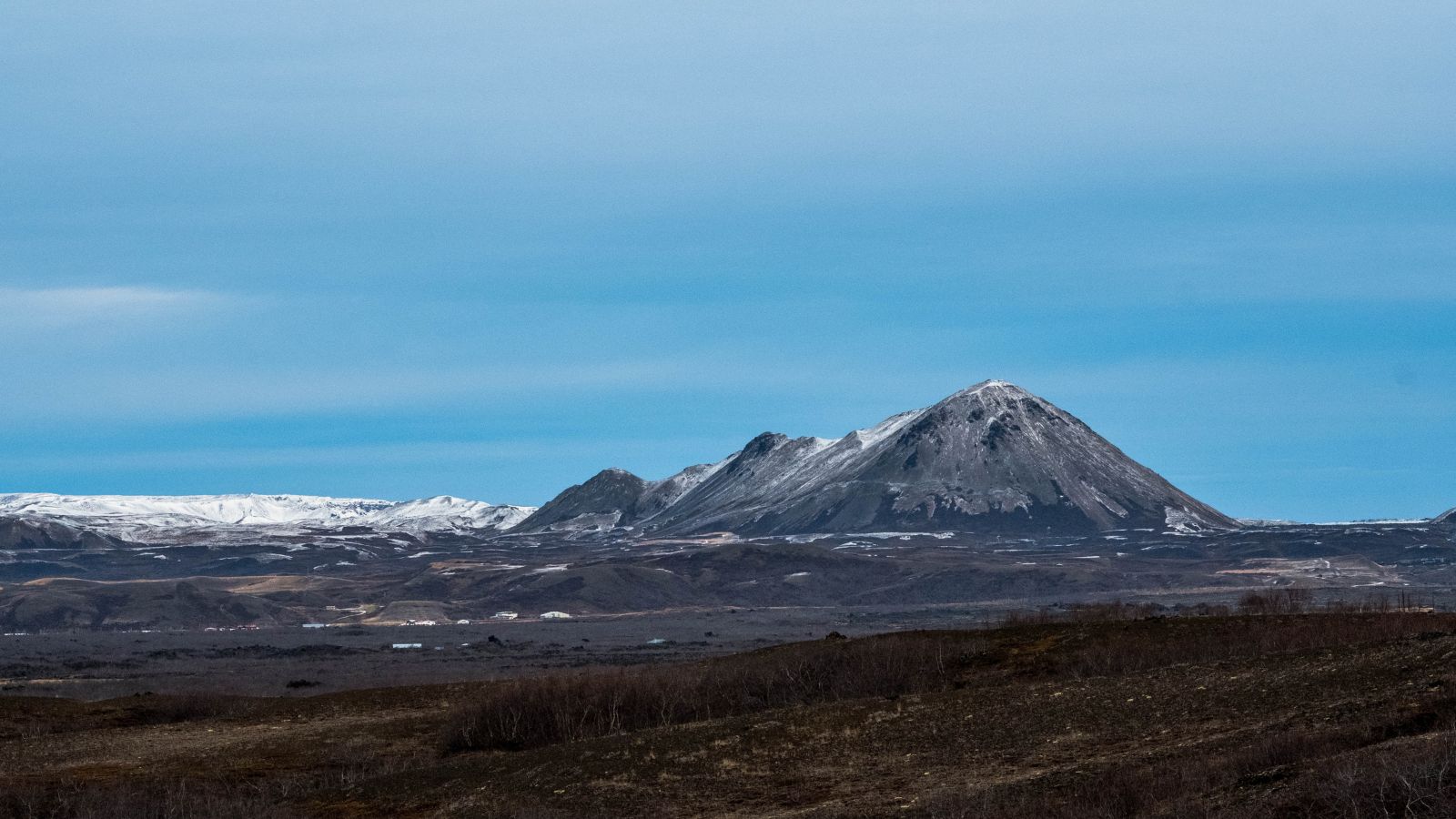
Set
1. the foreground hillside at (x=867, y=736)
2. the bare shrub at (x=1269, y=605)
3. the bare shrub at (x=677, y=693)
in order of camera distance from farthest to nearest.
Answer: the bare shrub at (x=1269, y=605) < the bare shrub at (x=677, y=693) < the foreground hillside at (x=867, y=736)

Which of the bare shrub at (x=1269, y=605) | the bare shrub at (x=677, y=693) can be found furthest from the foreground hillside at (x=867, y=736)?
the bare shrub at (x=1269, y=605)

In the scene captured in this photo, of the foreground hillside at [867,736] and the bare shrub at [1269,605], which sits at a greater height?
the bare shrub at [1269,605]

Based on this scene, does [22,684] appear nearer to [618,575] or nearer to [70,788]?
[70,788]

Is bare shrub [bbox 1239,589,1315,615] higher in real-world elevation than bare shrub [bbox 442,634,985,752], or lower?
higher

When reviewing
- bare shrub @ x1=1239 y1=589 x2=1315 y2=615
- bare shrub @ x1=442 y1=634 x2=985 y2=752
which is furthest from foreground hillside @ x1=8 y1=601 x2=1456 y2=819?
bare shrub @ x1=1239 y1=589 x2=1315 y2=615

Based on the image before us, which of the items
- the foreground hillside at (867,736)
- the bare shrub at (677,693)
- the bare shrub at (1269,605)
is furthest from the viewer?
the bare shrub at (1269,605)

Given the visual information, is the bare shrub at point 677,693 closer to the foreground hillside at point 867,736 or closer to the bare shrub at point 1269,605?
the foreground hillside at point 867,736

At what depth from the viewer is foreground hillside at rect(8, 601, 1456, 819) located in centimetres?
1964

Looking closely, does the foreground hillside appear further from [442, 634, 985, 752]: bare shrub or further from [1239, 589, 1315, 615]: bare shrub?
[1239, 589, 1315, 615]: bare shrub

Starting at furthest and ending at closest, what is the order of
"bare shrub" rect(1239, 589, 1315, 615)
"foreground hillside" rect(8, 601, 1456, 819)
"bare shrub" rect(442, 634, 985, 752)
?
1. "bare shrub" rect(1239, 589, 1315, 615)
2. "bare shrub" rect(442, 634, 985, 752)
3. "foreground hillside" rect(8, 601, 1456, 819)

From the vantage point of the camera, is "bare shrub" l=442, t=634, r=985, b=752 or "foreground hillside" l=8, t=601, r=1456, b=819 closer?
"foreground hillside" l=8, t=601, r=1456, b=819

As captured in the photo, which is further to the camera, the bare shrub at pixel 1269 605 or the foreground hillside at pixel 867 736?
the bare shrub at pixel 1269 605

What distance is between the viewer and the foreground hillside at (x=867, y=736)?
19.6 metres

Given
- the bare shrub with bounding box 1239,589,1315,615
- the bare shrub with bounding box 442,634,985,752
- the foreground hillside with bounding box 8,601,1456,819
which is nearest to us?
the foreground hillside with bounding box 8,601,1456,819
